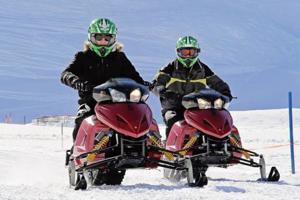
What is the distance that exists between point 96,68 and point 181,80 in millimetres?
2000

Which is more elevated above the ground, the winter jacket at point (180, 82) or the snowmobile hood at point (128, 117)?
the winter jacket at point (180, 82)

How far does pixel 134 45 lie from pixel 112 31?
257 ft

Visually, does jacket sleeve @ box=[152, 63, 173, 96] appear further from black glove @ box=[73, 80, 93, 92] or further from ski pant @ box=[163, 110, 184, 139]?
black glove @ box=[73, 80, 93, 92]

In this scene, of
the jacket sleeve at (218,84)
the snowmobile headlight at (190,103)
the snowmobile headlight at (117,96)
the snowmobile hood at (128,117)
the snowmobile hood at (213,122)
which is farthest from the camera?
the jacket sleeve at (218,84)

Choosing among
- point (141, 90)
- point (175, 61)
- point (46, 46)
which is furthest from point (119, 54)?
point (46, 46)

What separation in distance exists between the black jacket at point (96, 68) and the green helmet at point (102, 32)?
0.06 meters

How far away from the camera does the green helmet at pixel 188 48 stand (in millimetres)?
8836

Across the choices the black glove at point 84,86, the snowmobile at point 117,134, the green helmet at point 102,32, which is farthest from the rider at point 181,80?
the snowmobile at point 117,134

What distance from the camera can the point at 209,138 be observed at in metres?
7.19

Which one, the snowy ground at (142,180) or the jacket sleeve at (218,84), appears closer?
the snowy ground at (142,180)

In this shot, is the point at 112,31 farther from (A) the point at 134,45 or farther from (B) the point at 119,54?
(A) the point at 134,45

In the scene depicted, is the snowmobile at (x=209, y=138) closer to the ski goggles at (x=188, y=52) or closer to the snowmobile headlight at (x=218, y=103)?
the snowmobile headlight at (x=218, y=103)

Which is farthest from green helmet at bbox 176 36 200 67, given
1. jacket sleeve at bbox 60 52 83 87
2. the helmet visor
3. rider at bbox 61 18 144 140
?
jacket sleeve at bbox 60 52 83 87

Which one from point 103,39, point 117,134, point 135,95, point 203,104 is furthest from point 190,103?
point 117,134
